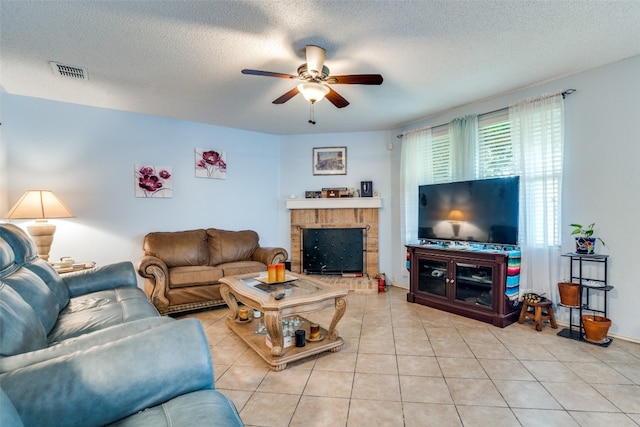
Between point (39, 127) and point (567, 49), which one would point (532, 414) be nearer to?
point (567, 49)

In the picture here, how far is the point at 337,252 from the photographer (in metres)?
4.91

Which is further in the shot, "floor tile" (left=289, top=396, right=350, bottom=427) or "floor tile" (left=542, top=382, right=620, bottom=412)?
"floor tile" (left=542, top=382, right=620, bottom=412)

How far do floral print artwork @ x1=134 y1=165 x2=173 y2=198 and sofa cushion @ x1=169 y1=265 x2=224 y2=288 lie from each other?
120cm

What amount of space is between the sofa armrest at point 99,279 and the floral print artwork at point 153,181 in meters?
1.54

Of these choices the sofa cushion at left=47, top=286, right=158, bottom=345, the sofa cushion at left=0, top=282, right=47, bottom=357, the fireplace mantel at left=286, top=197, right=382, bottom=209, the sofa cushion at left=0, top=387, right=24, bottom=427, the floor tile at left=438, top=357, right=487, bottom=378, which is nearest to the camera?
the sofa cushion at left=0, top=387, right=24, bottom=427

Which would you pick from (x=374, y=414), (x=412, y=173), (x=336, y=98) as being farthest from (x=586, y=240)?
(x=336, y=98)

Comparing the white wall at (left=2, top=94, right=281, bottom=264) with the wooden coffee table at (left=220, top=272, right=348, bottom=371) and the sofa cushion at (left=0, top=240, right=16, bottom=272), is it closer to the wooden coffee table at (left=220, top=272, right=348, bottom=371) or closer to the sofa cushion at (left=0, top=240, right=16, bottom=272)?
the wooden coffee table at (left=220, top=272, right=348, bottom=371)

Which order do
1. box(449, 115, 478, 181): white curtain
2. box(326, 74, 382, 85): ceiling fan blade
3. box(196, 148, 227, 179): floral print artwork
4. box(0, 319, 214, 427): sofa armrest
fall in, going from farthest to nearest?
box(196, 148, 227, 179): floral print artwork
box(449, 115, 478, 181): white curtain
box(326, 74, 382, 85): ceiling fan blade
box(0, 319, 214, 427): sofa armrest

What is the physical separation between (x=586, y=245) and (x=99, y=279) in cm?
438

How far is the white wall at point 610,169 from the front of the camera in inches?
105

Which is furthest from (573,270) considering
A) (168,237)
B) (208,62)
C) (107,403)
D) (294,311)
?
(168,237)

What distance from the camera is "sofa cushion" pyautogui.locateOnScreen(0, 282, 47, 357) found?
3.85 feet

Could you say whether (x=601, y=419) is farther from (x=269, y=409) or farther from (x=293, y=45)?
(x=293, y=45)

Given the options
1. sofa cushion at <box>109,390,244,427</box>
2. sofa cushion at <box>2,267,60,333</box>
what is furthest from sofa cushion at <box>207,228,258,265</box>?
sofa cushion at <box>109,390,244,427</box>
